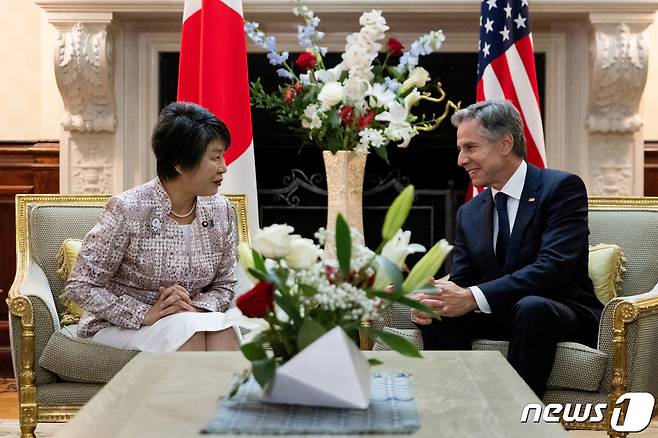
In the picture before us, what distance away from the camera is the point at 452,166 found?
5375 mm

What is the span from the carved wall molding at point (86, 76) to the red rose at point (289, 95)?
1687 mm

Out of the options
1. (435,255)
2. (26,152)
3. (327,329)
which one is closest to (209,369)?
(327,329)

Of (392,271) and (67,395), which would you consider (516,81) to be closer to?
(67,395)

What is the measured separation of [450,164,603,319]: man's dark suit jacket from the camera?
329cm

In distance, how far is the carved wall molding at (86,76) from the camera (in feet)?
16.3

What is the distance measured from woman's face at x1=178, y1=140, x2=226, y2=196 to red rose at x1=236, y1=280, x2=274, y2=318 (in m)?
1.39

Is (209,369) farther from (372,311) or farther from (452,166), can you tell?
(452,166)

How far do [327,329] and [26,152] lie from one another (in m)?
3.48

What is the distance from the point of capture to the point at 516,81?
457 cm

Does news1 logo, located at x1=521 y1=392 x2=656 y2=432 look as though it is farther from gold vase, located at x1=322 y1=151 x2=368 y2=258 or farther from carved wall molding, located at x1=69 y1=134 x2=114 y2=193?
carved wall molding, located at x1=69 y1=134 x2=114 y2=193

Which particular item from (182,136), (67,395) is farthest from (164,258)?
(67,395)

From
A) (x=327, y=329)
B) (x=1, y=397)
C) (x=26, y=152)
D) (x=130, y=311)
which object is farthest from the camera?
(x=26, y=152)

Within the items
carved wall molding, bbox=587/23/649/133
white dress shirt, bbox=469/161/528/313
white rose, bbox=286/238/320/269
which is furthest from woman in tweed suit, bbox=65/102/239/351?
carved wall molding, bbox=587/23/649/133

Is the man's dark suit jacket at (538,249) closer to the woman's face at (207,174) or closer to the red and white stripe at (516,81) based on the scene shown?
the woman's face at (207,174)
